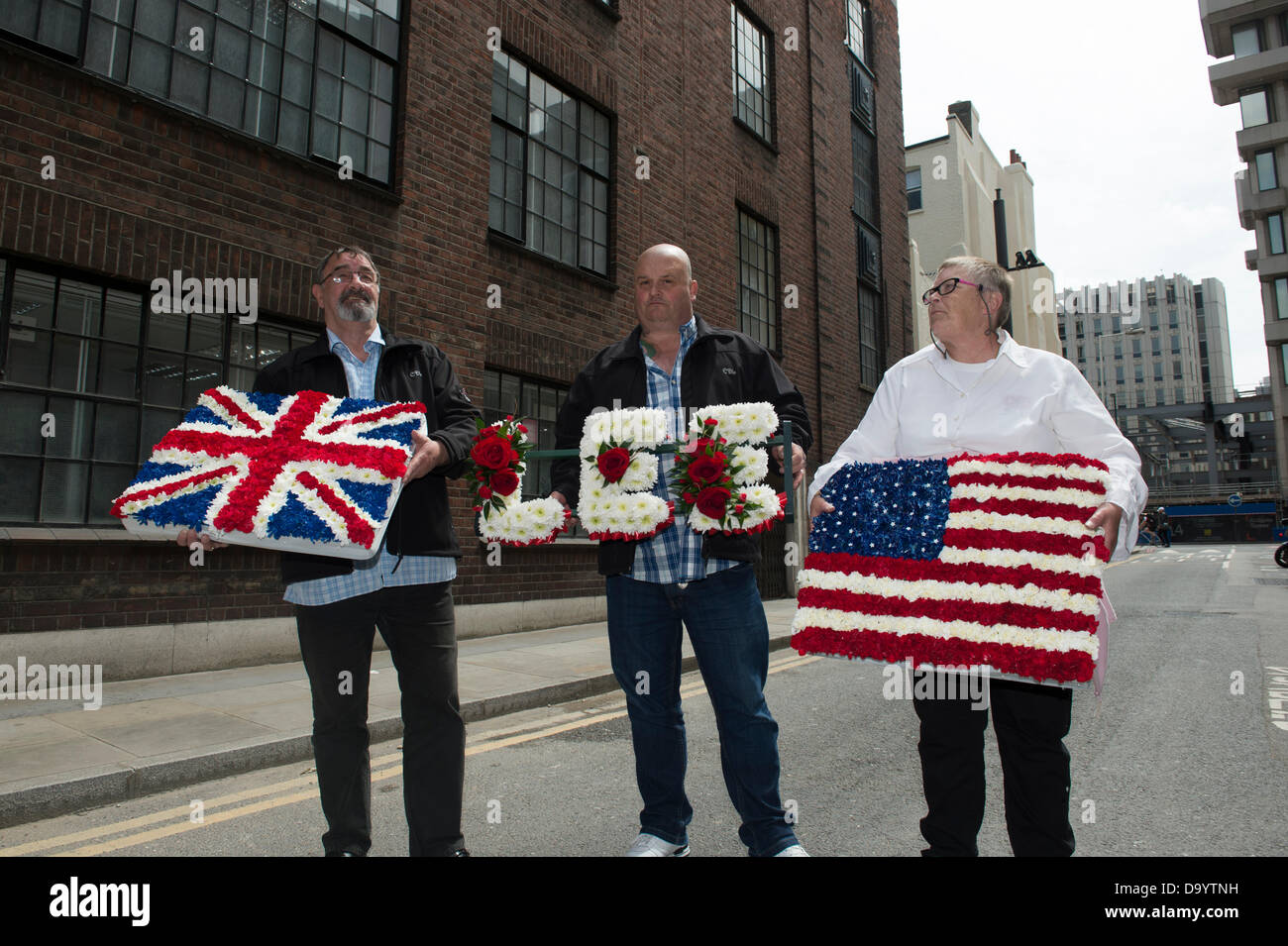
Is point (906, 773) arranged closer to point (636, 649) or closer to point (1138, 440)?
point (636, 649)

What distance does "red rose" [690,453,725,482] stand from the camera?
2639 mm

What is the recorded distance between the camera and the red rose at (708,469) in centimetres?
264

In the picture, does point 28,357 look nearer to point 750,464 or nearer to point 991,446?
point 750,464

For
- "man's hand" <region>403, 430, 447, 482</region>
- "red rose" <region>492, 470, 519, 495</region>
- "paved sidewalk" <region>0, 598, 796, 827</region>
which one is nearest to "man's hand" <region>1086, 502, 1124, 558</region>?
"red rose" <region>492, 470, 519, 495</region>

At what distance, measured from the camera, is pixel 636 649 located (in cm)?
281

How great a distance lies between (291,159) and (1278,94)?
57085 millimetres

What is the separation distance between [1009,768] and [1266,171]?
192 feet

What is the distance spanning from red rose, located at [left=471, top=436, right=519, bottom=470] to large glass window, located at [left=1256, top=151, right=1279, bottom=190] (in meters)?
58.4

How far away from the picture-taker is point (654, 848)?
9.27 feet

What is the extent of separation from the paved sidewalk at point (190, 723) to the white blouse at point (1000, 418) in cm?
395

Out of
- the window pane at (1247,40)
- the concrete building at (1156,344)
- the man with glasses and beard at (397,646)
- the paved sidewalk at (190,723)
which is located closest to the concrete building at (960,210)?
the window pane at (1247,40)

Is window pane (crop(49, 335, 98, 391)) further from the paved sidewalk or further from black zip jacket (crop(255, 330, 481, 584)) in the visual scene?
black zip jacket (crop(255, 330, 481, 584))

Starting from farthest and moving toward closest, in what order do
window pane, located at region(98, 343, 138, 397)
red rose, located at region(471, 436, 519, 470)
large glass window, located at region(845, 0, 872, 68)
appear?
large glass window, located at region(845, 0, 872, 68) < window pane, located at region(98, 343, 138, 397) < red rose, located at region(471, 436, 519, 470)

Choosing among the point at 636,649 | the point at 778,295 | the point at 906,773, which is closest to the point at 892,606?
the point at 636,649
